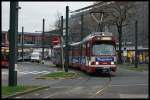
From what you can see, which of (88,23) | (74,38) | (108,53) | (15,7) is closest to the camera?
(15,7)

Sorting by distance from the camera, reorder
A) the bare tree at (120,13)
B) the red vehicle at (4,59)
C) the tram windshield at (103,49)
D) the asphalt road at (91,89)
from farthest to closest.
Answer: the bare tree at (120,13), the red vehicle at (4,59), the tram windshield at (103,49), the asphalt road at (91,89)

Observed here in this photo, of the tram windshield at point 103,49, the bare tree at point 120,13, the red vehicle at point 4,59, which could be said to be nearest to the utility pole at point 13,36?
the tram windshield at point 103,49

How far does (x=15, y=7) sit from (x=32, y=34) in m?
159

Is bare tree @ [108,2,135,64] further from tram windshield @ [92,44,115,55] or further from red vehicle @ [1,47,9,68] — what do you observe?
tram windshield @ [92,44,115,55]

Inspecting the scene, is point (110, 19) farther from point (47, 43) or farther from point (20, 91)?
point (47, 43)

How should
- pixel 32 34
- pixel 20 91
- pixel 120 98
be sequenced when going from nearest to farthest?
pixel 120 98
pixel 20 91
pixel 32 34

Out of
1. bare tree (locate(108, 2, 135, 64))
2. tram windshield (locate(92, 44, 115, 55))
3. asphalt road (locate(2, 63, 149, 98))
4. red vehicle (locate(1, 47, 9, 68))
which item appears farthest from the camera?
bare tree (locate(108, 2, 135, 64))

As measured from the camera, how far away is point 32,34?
612 ft

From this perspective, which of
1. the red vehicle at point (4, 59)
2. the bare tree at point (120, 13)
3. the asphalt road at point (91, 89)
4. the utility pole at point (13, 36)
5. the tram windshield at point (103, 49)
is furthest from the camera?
the bare tree at point (120, 13)

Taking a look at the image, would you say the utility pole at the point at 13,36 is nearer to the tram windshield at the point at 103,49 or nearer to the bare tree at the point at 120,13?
the tram windshield at the point at 103,49

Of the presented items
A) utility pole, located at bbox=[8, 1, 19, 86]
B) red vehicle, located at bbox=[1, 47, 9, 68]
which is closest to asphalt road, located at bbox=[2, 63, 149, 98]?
utility pole, located at bbox=[8, 1, 19, 86]

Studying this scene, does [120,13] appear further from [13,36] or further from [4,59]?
[13,36]

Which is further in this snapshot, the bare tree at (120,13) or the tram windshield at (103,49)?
the bare tree at (120,13)

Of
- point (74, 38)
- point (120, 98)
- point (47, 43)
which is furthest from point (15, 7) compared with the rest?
point (47, 43)
